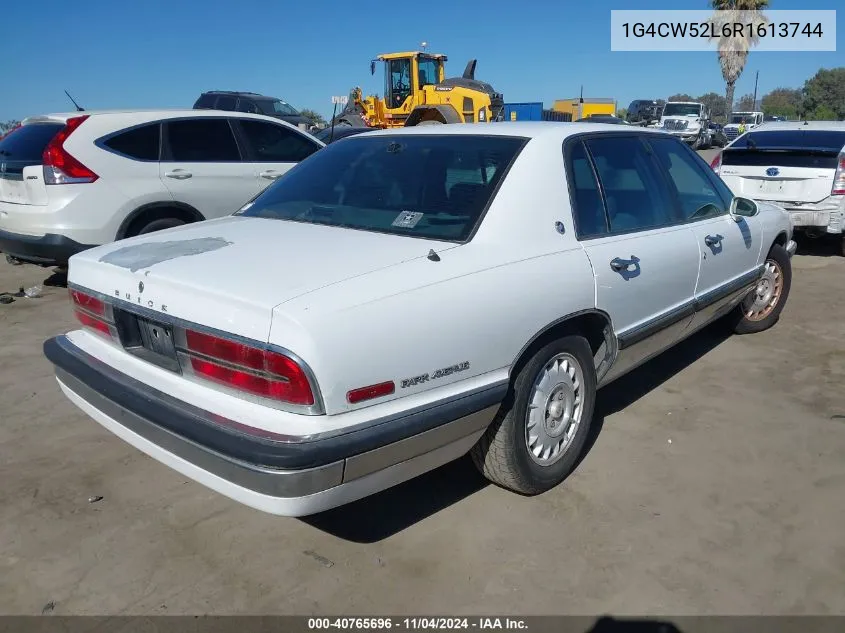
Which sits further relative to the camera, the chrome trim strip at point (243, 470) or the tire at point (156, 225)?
the tire at point (156, 225)

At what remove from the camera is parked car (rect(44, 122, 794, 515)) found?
214 centimetres

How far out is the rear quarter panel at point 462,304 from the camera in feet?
6.89

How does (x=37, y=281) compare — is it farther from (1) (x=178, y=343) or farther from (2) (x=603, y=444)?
(2) (x=603, y=444)

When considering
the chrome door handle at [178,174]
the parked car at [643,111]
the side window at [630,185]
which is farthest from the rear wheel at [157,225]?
the parked car at [643,111]

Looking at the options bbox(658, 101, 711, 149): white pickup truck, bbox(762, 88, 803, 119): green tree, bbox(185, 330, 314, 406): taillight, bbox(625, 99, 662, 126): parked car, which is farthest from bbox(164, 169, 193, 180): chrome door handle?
bbox(762, 88, 803, 119): green tree

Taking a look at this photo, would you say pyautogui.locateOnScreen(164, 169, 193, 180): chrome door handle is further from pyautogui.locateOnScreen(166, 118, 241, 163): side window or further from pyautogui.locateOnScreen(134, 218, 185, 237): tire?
pyautogui.locateOnScreen(134, 218, 185, 237): tire

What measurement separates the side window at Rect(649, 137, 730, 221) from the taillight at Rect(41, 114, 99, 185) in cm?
455

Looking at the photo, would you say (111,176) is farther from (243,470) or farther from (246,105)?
(246,105)

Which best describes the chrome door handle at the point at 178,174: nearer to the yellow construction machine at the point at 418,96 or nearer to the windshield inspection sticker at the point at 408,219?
the windshield inspection sticker at the point at 408,219

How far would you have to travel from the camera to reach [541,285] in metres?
2.71

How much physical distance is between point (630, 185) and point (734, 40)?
41.8 meters

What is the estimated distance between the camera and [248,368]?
7.14ft

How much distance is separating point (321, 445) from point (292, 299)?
46 centimetres

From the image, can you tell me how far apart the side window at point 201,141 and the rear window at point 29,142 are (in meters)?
0.94
